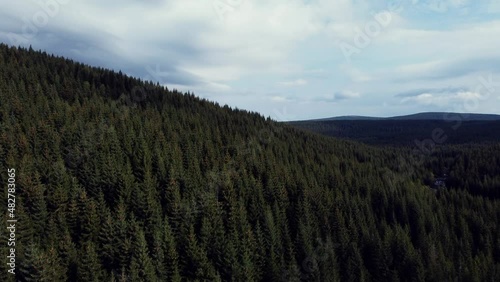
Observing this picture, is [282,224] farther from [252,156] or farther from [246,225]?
[252,156]

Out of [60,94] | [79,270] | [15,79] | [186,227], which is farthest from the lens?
[60,94]

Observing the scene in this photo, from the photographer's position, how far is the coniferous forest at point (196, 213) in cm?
7481

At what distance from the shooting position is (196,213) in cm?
9662

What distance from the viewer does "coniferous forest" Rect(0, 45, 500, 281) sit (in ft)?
245

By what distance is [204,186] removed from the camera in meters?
113

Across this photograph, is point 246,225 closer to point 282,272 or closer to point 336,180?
point 282,272

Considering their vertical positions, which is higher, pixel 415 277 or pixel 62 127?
pixel 62 127

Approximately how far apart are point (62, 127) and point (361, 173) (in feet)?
426

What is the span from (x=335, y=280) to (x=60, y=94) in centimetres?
16042

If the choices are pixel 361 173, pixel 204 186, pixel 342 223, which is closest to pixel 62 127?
pixel 204 186

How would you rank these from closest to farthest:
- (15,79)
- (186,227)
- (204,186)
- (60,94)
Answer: (186,227) < (204,186) < (15,79) < (60,94)

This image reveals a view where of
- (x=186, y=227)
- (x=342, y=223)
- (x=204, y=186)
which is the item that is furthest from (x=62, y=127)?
(x=342, y=223)

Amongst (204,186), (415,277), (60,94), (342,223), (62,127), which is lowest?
(415,277)

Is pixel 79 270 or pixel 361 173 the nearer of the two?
pixel 79 270
